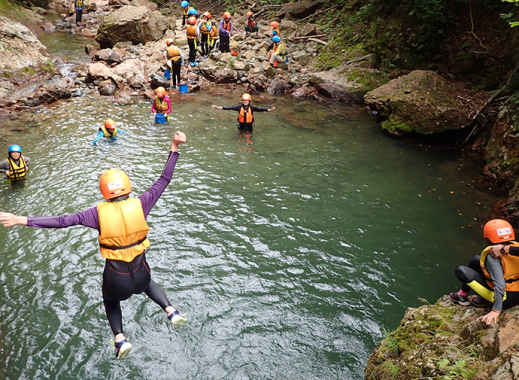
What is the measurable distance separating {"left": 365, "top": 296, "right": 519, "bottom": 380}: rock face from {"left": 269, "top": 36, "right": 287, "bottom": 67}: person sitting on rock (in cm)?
1824

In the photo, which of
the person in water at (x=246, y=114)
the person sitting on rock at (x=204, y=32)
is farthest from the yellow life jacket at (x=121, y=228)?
the person sitting on rock at (x=204, y=32)

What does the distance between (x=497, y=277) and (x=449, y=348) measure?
144cm

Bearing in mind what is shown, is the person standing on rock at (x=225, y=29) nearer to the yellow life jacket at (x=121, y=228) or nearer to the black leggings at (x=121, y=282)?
the yellow life jacket at (x=121, y=228)

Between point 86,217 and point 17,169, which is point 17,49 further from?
point 86,217

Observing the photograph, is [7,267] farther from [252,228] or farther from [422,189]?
[422,189]

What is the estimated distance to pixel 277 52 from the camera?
830 inches

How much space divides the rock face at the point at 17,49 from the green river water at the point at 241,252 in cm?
564

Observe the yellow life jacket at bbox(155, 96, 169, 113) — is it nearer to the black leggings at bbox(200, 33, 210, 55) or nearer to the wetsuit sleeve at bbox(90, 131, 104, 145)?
the wetsuit sleeve at bbox(90, 131, 104, 145)

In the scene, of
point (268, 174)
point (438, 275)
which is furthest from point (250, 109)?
point (438, 275)

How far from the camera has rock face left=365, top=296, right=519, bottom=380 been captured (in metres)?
3.40

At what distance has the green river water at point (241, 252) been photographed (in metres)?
5.44

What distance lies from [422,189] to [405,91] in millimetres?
5012

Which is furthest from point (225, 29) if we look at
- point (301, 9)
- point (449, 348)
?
point (449, 348)

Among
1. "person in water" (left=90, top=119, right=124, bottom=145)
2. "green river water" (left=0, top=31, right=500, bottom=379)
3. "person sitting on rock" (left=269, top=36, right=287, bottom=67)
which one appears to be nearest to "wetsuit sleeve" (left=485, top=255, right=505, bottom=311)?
"green river water" (left=0, top=31, right=500, bottom=379)
